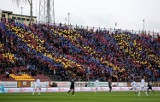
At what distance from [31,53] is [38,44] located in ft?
18.9

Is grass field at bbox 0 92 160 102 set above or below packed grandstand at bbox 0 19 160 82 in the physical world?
below

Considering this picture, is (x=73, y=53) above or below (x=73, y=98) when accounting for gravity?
above

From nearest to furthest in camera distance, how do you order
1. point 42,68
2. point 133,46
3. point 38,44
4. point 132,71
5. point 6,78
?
point 6,78 → point 42,68 → point 38,44 → point 132,71 → point 133,46

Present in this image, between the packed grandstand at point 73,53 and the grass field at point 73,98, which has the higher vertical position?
the packed grandstand at point 73,53

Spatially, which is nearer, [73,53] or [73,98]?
[73,98]

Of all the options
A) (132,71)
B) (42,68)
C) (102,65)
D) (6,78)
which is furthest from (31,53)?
(132,71)

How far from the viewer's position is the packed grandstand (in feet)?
213

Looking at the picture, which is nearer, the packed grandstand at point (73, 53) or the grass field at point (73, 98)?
Answer: the grass field at point (73, 98)

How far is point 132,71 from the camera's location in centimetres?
8006

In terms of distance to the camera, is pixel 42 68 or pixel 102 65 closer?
pixel 42 68

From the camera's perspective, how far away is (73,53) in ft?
251

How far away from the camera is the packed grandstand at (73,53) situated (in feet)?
213

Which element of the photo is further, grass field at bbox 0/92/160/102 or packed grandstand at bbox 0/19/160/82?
packed grandstand at bbox 0/19/160/82

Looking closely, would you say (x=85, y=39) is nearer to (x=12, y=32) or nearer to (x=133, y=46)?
(x=133, y=46)
